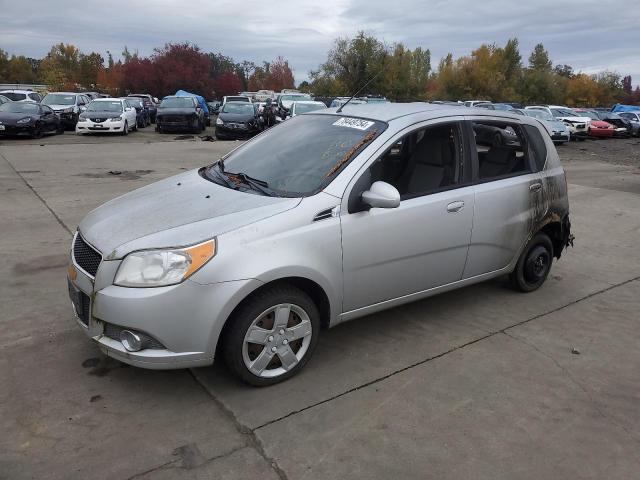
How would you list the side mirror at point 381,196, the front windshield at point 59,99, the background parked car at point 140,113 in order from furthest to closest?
the background parked car at point 140,113, the front windshield at point 59,99, the side mirror at point 381,196

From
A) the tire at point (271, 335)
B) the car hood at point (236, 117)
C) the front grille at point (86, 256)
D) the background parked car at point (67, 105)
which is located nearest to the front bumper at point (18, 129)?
the background parked car at point (67, 105)

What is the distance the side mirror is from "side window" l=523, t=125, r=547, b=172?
2.01m

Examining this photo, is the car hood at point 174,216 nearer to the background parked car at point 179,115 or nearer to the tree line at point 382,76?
the background parked car at point 179,115

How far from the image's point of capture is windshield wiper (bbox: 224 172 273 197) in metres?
3.55

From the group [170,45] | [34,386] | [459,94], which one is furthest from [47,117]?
[459,94]

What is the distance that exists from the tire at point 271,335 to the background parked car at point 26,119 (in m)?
18.5

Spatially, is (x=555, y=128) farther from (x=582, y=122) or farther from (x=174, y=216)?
(x=174, y=216)

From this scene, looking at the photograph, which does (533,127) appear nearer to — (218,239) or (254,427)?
(218,239)

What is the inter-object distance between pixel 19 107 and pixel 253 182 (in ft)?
62.9

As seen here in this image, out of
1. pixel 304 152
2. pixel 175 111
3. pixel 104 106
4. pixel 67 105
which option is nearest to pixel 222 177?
pixel 304 152

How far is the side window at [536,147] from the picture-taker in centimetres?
473

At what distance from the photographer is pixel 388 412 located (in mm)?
3080

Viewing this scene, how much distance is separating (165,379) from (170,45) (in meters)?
64.8

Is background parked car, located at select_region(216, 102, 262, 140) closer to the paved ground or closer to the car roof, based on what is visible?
the paved ground
